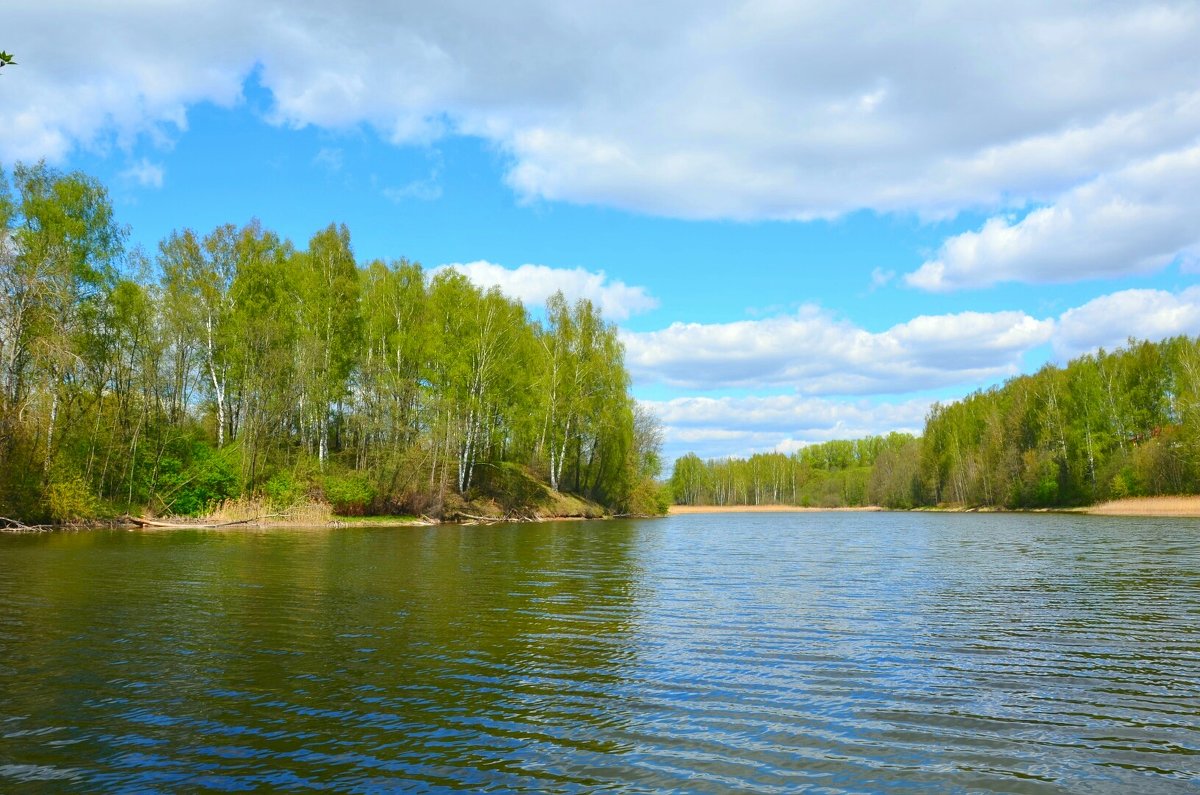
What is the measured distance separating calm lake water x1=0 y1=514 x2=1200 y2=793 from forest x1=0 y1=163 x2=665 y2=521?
2205cm

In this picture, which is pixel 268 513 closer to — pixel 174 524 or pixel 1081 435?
pixel 174 524

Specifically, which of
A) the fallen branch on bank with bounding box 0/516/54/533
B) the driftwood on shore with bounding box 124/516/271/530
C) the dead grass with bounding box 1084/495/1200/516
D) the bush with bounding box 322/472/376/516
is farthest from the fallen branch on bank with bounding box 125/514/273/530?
the dead grass with bounding box 1084/495/1200/516

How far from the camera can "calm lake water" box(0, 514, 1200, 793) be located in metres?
8.44

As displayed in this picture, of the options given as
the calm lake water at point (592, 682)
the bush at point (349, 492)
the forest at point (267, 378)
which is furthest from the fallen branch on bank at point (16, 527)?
the calm lake water at point (592, 682)

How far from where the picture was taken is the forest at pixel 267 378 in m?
42.5

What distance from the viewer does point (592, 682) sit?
12.2 m

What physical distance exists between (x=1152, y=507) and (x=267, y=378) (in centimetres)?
8356

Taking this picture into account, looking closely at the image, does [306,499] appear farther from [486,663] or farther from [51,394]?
[486,663]

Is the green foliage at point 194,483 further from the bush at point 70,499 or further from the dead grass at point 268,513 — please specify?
the bush at point 70,499

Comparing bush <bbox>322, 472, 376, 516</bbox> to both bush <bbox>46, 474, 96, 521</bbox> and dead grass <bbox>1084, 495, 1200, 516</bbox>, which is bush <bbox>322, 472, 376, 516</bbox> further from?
dead grass <bbox>1084, 495, 1200, 516</bbox>

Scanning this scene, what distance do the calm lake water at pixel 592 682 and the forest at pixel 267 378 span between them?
22048mm

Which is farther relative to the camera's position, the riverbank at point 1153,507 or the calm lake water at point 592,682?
the riverbank at point 1153,507

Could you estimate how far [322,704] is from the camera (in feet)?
35.5

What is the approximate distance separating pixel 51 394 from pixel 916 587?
4350 centimetres
